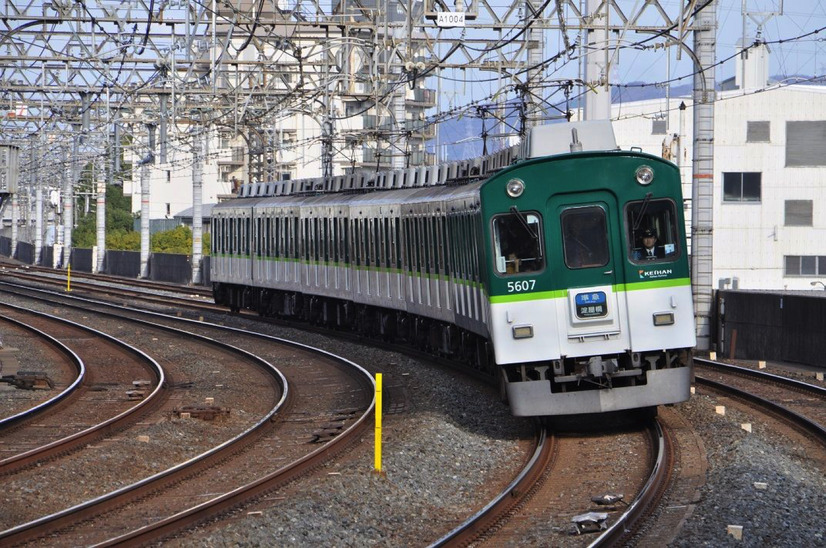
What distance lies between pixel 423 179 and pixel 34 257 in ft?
183

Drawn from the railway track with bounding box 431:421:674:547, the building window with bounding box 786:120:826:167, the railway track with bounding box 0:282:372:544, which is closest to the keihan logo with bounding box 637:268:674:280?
the railway track with bounding box 431:421:674:547

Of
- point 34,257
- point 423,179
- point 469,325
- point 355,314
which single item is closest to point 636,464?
point 469,325

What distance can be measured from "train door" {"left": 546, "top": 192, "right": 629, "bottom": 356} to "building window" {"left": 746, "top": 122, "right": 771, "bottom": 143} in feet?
137

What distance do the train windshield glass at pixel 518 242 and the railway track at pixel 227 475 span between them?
241 cm

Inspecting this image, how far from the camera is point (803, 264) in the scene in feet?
176

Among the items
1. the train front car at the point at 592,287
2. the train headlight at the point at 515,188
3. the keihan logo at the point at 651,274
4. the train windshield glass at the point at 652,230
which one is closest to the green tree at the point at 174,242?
the train headlight at the point at 515,188

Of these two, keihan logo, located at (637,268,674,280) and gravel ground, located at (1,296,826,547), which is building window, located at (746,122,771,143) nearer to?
gravel ground, located at (1,296,826,547)

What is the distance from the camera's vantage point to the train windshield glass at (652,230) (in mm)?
13156

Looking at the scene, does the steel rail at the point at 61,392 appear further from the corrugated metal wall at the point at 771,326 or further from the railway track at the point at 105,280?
the railway track at the point at 105,280

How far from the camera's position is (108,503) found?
10.4 m

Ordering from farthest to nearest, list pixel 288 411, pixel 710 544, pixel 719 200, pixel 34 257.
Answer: pixel 34 257, pixel 719 200, pixel 288 411, pixel 710 544

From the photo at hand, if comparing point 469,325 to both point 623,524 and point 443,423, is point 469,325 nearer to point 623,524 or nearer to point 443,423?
point 443,423

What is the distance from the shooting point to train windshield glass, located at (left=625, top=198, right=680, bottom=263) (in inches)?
518

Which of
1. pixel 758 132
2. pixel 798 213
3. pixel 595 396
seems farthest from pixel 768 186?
pixel 595 396
